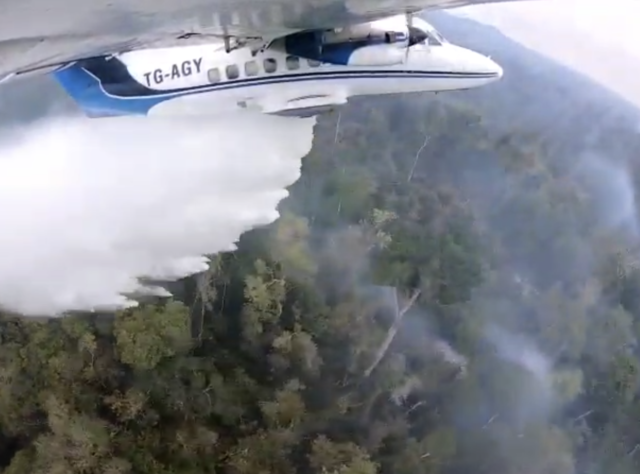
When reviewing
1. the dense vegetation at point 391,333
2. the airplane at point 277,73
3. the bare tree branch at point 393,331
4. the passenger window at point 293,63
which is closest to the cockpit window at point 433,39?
the airplane at point 277,73

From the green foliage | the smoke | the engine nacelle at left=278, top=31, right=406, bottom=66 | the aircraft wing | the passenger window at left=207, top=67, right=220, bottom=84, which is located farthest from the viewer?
the green foliage

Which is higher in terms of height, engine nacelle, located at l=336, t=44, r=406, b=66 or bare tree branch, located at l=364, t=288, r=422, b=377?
engine nacelle, located at l=336, t=44, r=406, b=66

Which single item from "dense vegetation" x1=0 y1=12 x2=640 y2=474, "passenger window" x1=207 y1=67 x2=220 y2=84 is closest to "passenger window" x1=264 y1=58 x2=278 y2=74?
"passenger window" x1=207 y1=67 x2=220 y2=84

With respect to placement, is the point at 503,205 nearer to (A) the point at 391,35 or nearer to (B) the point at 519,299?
(B) the point at 519,299

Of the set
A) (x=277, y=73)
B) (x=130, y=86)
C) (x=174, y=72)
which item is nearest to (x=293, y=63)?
(x=277, y=73)

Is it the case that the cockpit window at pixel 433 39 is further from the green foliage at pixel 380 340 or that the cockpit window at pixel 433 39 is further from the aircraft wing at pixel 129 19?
the green foliage at pixel 380 340

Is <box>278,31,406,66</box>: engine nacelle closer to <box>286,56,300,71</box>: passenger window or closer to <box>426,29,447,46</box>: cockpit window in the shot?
<box>286,56,300,71</box>: passenger window
